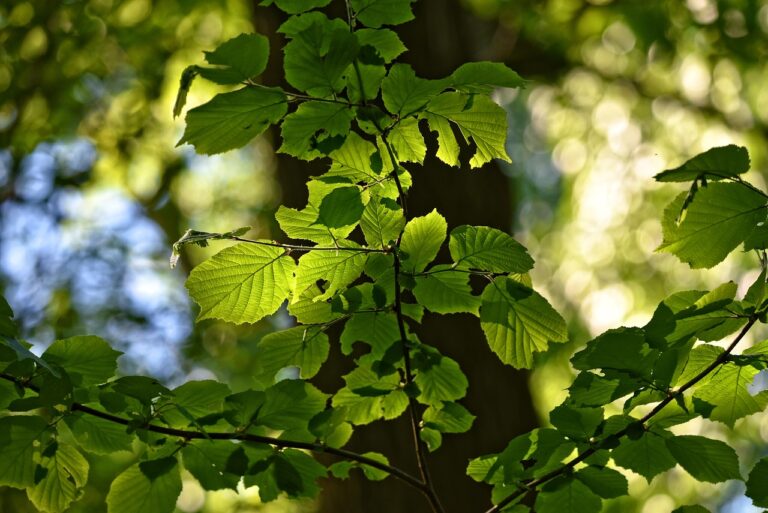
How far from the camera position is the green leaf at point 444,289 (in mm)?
995

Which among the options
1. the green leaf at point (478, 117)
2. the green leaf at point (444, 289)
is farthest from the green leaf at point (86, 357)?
the green leaf at point (478, 117)

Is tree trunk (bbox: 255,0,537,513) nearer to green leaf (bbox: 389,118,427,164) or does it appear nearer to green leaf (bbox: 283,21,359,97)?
green leaf (bbox: 389,118,427,164)

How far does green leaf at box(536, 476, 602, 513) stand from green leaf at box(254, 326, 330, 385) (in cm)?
35

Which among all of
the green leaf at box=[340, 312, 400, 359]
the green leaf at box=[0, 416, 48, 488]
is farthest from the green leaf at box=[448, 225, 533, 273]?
the green leaf at box=[0, 416, 48, 488]

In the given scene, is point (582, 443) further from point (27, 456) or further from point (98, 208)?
point (98, 208)

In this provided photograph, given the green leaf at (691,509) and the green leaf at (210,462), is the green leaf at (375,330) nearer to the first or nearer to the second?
the green leaf at (210,462)

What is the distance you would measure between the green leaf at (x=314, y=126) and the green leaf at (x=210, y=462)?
386mm

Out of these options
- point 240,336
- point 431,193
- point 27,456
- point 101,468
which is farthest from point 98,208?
point 27,456

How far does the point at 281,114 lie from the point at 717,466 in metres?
0.70

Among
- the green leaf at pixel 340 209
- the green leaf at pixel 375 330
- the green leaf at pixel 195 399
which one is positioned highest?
the green leaf at pixel 340 209

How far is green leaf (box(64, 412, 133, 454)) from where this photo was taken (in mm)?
1001

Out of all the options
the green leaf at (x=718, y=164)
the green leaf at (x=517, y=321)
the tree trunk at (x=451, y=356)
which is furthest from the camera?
the tree trunk at (x=451, y=356)

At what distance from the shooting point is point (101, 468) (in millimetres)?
3988

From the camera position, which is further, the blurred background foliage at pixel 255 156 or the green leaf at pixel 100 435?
the blurred background foliage at pixel 255 156
